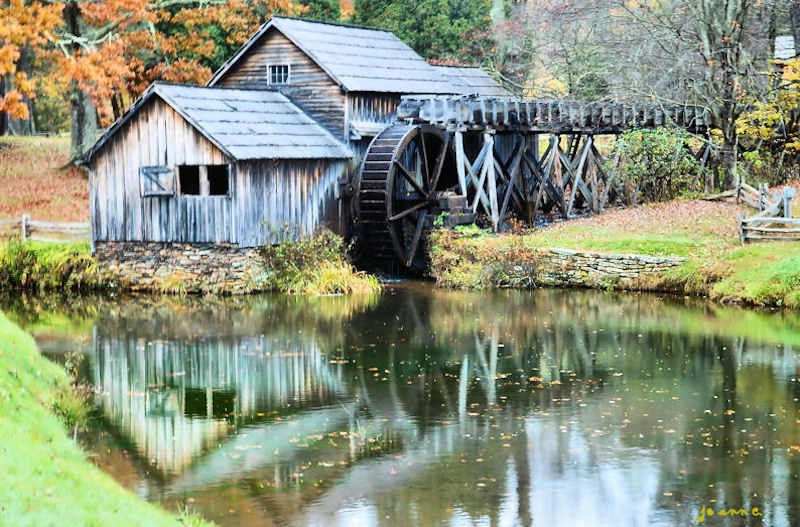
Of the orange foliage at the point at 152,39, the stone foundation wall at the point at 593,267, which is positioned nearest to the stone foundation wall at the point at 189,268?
the stone foundation wall at the point at 593,267

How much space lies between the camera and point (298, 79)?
94.4 feet

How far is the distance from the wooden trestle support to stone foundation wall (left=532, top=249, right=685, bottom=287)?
273cm

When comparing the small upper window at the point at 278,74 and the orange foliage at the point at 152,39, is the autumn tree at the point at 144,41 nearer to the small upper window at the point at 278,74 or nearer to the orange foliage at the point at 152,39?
the orange foliage at the point at 152,39

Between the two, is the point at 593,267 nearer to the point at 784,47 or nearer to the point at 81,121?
the point at 784,47

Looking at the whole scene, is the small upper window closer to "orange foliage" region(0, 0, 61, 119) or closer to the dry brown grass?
"orange foliage" region(0, 0, 61, 119)

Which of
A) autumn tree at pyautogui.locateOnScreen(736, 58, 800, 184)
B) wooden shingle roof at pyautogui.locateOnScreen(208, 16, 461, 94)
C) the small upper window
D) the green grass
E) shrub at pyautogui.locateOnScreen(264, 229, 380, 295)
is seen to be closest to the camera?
shrub at pyautogui.locateOnScreen(264, 229, 380, 295)

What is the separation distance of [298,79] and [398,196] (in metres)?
3.85

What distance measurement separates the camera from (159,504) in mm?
10648

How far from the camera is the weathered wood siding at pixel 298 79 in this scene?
28.1 metres

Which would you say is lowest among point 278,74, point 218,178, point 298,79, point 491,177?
point 491,177

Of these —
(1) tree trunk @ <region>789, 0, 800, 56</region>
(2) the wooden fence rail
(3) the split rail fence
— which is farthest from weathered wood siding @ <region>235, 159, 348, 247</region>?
(1) tree trunk @ <region>789, 0, 800, 56</region>

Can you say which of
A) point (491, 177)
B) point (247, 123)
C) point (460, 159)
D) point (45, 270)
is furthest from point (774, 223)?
point (45, 270)

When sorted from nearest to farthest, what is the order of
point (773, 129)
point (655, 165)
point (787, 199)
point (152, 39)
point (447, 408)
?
1. point (447, 408)
2. point (787, 199)
3. point (773, 129)
4. point (655, 165)
5. point (152, 39)

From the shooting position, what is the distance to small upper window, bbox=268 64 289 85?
29.1m
